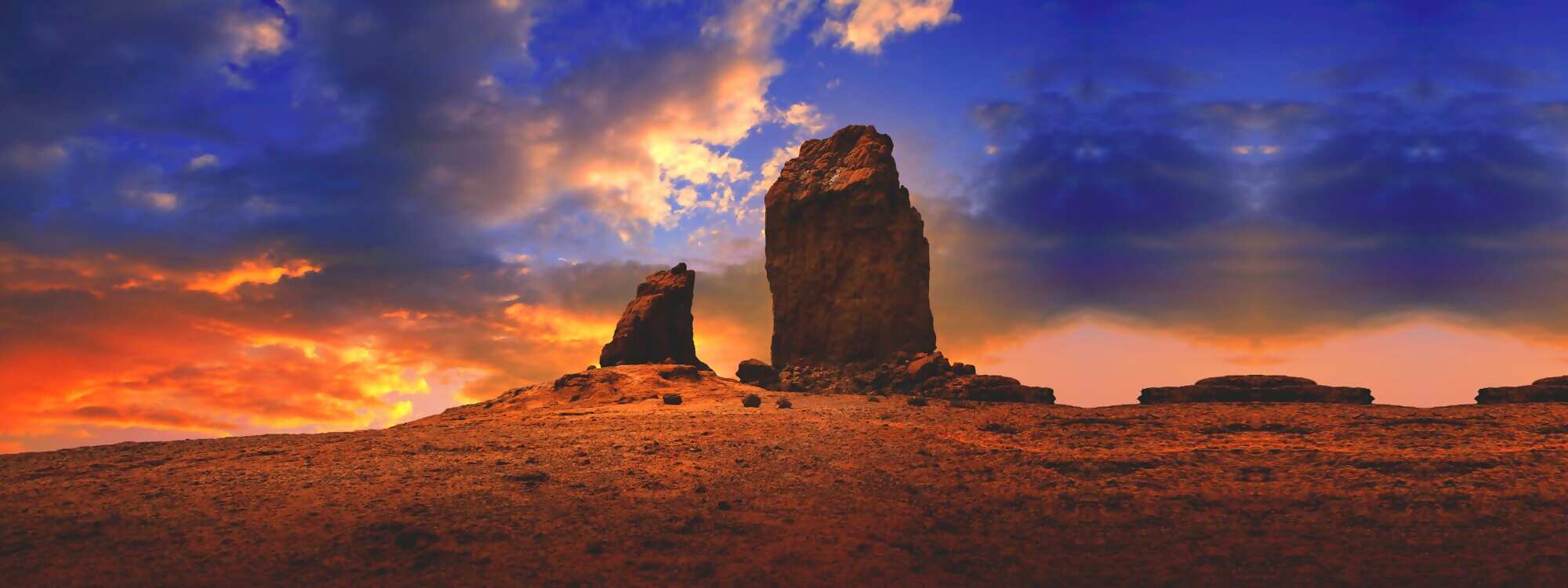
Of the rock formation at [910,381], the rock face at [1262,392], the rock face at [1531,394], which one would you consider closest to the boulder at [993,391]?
the rock formation at [910,381]

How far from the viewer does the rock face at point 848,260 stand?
38.0 meters

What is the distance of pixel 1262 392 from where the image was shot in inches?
795

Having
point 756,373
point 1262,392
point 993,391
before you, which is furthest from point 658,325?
point 1262,392

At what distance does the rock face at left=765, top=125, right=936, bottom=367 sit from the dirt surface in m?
19.2

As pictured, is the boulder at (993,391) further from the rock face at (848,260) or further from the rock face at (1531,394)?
the rock face at (1531,394)

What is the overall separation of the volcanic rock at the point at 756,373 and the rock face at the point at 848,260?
9.03ft

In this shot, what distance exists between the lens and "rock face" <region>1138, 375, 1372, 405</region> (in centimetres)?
1967

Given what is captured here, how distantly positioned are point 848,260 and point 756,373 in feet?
23.6

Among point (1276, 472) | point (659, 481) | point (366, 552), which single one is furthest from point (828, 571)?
point (1276, 472)

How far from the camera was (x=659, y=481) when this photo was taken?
1442 cm

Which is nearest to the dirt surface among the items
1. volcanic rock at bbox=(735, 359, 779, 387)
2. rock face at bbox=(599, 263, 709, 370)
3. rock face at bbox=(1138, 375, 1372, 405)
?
rock face at bbox=(1138, 375, 1372, 405)

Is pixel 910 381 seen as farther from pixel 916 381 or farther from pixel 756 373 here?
pixel 756 373

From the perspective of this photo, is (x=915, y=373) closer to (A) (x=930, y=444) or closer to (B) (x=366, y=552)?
(A) (x=930, y=444)

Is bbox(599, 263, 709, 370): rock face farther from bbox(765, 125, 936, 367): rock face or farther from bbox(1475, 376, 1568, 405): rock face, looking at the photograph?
bbox(1475, 376, 1568, 405): rock face
